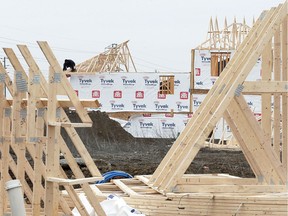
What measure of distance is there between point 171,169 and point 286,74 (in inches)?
110

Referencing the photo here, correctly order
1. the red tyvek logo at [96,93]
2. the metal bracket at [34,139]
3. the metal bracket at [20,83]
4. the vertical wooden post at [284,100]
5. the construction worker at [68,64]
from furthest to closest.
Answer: the red tyvek logo at [96,93], the construction worker at [68,64], the vertical wooden post at [284,100], the metal bracket at [20,83], the metal bracket at [34,139]

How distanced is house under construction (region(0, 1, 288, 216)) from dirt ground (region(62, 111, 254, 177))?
624cm

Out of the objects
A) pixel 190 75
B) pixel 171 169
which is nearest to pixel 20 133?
pixel 171 169

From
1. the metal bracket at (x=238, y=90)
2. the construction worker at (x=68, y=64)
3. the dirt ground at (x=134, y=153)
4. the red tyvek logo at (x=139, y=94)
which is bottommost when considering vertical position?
the dirt ground at (x=134, y=153)

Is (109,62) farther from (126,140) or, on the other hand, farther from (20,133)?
(20,133)

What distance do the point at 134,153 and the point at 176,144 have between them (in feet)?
51.1

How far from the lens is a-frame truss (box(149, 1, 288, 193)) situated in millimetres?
10336

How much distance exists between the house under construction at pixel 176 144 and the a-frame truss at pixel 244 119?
15 mm

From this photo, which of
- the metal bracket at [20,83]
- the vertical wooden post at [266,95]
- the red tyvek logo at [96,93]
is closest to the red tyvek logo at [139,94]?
the red tyvek logo at [96,93]

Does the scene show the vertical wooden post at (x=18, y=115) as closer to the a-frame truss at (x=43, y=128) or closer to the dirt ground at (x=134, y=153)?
the a-frame truss at (x=43, y=128)

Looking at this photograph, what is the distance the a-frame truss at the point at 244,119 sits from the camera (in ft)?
33.9

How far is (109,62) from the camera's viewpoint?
47156 millimetres

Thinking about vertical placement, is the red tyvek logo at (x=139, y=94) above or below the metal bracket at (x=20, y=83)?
above

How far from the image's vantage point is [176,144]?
11250 mm
